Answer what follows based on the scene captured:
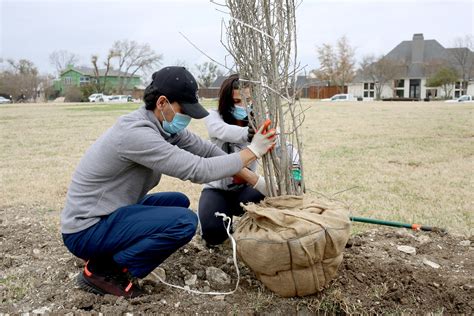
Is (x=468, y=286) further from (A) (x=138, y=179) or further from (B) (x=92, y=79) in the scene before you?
(B) (x=92, y=79)

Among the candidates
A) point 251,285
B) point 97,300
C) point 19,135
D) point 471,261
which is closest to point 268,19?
point 251,285

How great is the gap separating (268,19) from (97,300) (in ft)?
5.86

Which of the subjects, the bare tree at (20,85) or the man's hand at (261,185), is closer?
the man's hand at (261,185)

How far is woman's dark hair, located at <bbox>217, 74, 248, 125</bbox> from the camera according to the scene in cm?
342

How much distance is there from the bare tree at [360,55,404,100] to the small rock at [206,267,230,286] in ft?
179

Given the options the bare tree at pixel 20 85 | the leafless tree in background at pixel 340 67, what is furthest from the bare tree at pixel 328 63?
the bare tree at pixel 20 85

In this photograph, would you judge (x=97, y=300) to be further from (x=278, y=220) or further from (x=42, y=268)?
(x=278, y=220)

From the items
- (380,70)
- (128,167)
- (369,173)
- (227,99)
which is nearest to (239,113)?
(227,99)

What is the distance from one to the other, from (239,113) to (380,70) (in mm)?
54233

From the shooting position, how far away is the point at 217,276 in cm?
308

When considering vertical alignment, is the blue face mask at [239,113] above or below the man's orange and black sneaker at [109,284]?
above

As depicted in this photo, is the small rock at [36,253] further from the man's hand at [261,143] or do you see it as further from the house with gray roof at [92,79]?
the house with gray roof at [92,79]

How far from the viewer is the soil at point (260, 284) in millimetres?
2738

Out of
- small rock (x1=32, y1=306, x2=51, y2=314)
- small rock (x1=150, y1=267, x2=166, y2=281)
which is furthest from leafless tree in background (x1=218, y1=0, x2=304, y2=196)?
small rock (x1=32, y1=306, x2=51, y2=314)
